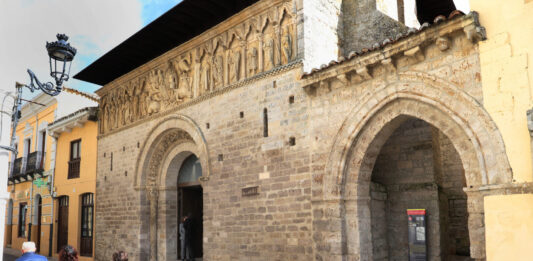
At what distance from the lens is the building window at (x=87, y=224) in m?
13.7

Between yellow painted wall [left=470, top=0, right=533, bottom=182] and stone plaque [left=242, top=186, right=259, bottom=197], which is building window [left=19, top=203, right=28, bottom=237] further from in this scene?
yellow painted wall [left=470, top=0, right=533, bottom=182]

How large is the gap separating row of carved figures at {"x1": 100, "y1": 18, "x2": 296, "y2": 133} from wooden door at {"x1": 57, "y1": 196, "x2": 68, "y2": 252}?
12.6 ft

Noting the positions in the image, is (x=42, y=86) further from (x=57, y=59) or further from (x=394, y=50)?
(x=394, y=50)

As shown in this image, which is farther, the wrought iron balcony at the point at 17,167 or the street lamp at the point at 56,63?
the wrought iron balcony at the point at 17,167

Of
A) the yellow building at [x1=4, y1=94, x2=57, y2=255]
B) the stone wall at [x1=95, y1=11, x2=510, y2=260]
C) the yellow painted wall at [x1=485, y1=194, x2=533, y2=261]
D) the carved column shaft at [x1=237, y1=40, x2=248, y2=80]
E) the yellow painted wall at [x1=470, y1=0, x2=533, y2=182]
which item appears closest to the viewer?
the yellow painted wall at [x1=485, y1=194, x2=533, y2=261]

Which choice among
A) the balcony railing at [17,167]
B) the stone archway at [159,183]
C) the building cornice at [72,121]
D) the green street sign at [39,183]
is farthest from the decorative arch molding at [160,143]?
the balcony railing at [17,167]

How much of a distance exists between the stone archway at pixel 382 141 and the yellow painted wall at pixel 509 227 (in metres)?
0.22

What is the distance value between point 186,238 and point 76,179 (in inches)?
231

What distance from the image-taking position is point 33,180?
17.8m

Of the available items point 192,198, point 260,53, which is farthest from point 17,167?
point 260,53

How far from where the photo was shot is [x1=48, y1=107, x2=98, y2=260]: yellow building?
13977mm

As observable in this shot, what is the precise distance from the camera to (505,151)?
17.1ft

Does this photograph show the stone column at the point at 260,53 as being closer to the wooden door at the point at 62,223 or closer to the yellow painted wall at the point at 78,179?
the yellow painted wall at the point at 78,179

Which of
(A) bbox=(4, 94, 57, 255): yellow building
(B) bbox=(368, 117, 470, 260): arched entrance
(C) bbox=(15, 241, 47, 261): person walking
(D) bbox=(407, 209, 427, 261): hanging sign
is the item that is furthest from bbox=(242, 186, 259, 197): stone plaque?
(A) bbox=(4, 94, 57, 255): yellow building
